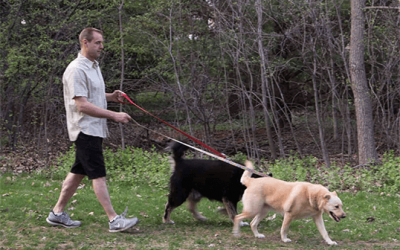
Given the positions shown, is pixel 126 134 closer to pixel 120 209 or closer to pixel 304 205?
pixel 120 209

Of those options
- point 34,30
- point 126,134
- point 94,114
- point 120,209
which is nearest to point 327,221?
point 120,209

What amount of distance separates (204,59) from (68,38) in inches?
140

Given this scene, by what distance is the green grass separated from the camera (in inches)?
185

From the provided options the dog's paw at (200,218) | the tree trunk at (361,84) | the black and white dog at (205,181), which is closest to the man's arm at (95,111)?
the black and white dog at (205,181)

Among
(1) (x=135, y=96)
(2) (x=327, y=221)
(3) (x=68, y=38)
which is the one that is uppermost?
(3) (x=68, y=38)

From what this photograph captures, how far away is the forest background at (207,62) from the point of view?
34.6 feet

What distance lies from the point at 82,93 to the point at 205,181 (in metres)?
1.88

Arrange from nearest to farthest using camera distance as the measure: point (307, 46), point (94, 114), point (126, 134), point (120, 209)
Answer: point (94, 114) → point (120, 209) → point (307, 46) → point (126, 134)

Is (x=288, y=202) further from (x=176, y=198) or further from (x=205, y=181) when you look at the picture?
(x=176, y=198)

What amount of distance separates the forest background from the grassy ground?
3938 millimetres

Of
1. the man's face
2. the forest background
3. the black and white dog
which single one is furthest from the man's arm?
the forest background

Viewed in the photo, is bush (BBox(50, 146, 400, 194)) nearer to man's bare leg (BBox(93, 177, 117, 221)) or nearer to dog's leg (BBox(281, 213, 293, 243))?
dog's leg (BBox(281, 213, 293, 243))

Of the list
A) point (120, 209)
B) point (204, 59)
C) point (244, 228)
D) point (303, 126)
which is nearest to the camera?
point (244, 228)

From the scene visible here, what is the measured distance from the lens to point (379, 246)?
473 cm
